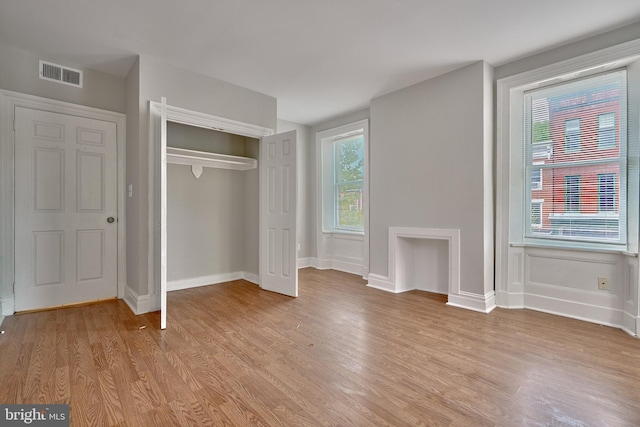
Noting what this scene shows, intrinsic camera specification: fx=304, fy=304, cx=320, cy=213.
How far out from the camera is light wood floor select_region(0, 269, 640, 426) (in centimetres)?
162

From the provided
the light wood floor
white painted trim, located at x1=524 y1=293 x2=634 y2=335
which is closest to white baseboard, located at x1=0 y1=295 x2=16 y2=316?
the light wood floor

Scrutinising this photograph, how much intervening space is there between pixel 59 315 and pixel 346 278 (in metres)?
3.56

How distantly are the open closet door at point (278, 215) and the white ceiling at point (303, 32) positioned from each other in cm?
90

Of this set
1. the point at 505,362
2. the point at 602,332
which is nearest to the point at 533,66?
the point at 602,332

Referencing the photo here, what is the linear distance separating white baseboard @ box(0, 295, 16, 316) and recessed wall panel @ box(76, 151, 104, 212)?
1.06 meters

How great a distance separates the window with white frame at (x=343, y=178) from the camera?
5309 mm

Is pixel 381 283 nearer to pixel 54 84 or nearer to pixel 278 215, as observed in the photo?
pixel 278 215

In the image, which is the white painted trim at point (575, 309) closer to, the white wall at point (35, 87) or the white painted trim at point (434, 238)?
the white painted trim at point (434, 238)

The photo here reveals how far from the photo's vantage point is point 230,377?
1.96 metres

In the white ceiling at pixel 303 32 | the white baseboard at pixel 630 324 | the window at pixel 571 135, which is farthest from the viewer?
the window at pixel 571 135

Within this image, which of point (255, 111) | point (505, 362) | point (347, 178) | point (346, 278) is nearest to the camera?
point (505, 362)

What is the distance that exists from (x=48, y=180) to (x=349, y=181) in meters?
4.11

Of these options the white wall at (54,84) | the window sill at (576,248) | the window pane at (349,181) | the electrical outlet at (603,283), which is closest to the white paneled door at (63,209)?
the white wall at (54,84)

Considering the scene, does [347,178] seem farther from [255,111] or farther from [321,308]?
[321,308]
